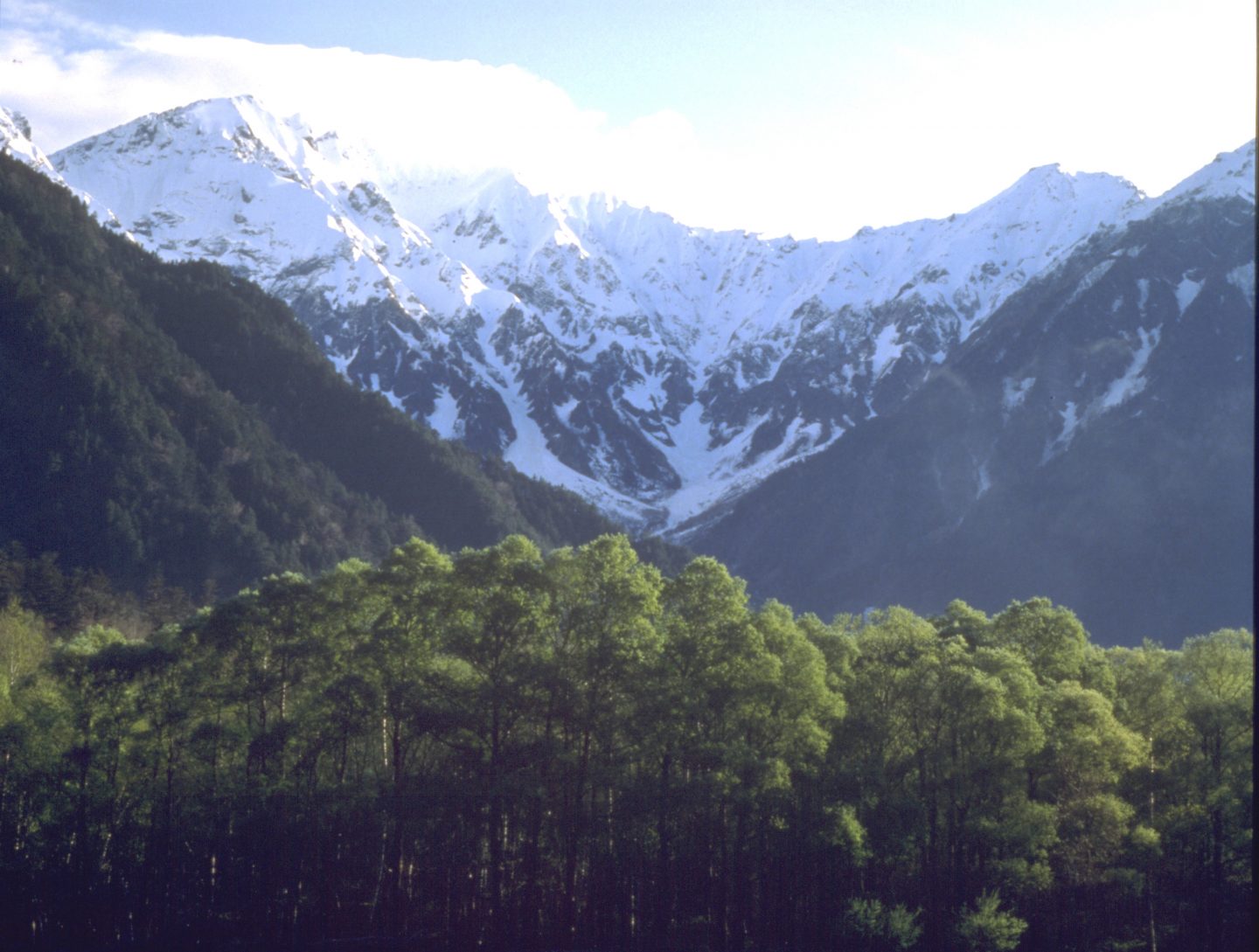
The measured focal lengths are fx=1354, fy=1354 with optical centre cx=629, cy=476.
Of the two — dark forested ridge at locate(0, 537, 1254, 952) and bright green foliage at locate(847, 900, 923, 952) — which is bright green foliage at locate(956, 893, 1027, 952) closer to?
dark forested ridge at locate(0, 537, 1254, 952)

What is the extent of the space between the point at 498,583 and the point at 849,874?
86.4 ft

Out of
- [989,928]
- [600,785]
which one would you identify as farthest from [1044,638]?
[600,785]

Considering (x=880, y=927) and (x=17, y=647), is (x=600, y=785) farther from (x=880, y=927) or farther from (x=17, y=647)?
(x=17, y=647)

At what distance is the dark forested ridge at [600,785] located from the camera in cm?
7381

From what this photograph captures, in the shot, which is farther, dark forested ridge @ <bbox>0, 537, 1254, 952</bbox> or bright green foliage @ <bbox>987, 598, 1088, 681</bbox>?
bright green foliage @ <bbox>987, 598, 1088, 681</bbox>

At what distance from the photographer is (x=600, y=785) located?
74.7m

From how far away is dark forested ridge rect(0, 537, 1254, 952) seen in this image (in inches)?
2906

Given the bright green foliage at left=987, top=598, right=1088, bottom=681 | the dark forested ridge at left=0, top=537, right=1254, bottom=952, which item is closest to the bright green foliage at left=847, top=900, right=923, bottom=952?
the dark forested ridge at left=0, top=537, right=1254, bottom=952

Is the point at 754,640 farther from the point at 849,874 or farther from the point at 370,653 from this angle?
the point at 370,653

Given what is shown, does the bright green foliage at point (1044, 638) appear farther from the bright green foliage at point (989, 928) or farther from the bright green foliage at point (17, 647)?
the bright green foliage at point (17, 647)

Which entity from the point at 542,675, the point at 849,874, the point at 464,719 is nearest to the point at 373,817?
the point at 464,719

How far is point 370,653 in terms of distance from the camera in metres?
80.1

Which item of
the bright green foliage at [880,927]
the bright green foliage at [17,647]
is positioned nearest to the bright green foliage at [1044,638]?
the bright green foliage at [880,927]

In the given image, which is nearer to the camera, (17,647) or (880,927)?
(880,927)
